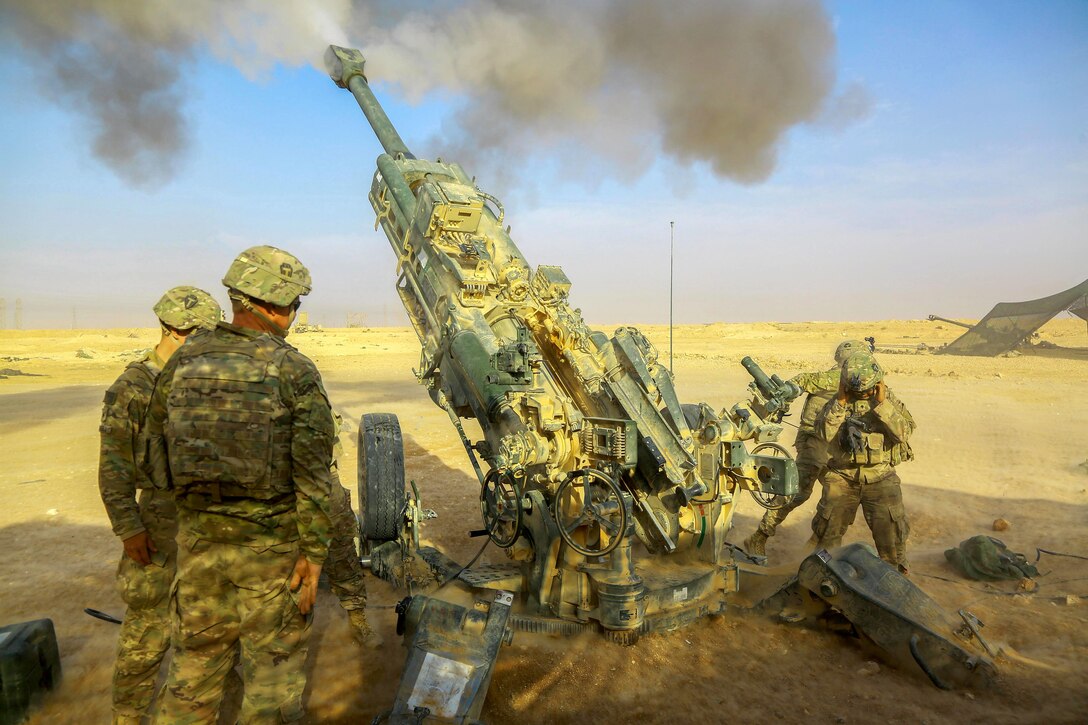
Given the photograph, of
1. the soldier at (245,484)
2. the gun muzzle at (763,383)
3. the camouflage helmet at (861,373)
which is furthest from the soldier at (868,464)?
the soldier at (245,484)

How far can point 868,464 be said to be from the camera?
524 centimetres

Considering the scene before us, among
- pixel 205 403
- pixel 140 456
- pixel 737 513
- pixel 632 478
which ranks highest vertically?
pixel 205 403

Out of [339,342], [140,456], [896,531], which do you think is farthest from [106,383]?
[896,531]

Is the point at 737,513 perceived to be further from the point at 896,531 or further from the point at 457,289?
the point at 457,289

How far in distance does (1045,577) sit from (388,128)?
24.0 ft

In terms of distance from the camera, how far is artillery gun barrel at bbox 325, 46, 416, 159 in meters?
7.48

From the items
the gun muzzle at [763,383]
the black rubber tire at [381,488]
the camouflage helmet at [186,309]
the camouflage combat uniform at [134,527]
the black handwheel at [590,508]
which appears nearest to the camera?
the camouflage combat uniform at [134,527]

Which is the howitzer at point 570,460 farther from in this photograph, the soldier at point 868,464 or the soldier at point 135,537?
the soldier at point 135,537

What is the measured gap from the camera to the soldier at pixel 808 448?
19.8ft

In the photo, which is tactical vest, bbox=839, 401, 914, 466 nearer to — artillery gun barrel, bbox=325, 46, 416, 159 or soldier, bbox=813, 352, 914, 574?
soldier, bbox=813, 352, 914, 574

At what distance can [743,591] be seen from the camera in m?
4.89

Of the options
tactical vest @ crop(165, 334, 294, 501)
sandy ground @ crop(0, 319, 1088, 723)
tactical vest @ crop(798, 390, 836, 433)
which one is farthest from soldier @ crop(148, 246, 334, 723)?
tactical vest @ crop(798, 390, 836, 433)

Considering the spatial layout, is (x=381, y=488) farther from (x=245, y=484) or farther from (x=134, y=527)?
(x=245, y=484)

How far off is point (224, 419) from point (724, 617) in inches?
141
